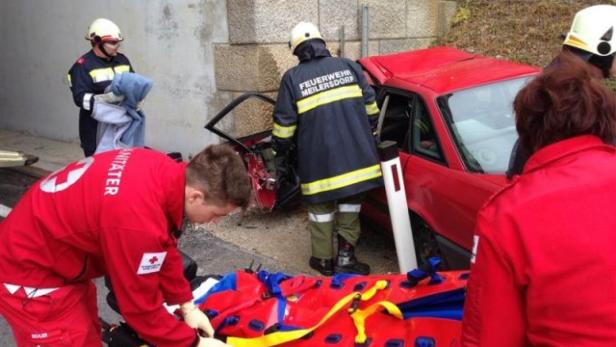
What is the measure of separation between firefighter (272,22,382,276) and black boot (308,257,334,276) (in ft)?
1.44

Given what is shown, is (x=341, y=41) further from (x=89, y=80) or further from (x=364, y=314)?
(x=364, y=314)

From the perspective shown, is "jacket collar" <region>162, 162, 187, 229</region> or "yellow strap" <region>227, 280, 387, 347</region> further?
"yellow strap" <region>227, 280, 387, 347</region>

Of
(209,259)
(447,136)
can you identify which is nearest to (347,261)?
(209,259)

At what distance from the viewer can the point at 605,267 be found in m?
1.21

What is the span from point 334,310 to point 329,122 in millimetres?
1959

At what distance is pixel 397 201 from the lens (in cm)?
369

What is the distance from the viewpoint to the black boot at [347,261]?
4.21m

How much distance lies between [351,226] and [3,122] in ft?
27.9

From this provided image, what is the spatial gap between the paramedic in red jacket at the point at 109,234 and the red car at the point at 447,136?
5.77ft

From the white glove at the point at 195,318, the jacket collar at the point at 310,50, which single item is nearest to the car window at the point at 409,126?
the jacket collar at the point at 310,50

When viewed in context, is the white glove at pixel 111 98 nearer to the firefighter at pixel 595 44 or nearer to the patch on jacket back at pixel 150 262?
the patch on jacket back at pixel 150 262

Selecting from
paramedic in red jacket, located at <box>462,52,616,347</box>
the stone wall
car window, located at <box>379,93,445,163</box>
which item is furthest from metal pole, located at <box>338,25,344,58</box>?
paramedic in red jacket, located at <box>462,52,616,347</box>

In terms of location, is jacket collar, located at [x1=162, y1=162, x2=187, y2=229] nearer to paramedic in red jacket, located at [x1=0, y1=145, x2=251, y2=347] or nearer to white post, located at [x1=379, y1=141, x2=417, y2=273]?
paramedic in red jacket, located at [x1=0, y1=145, x2=251, y2=347]

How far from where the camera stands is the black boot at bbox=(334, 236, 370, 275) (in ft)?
13.8
